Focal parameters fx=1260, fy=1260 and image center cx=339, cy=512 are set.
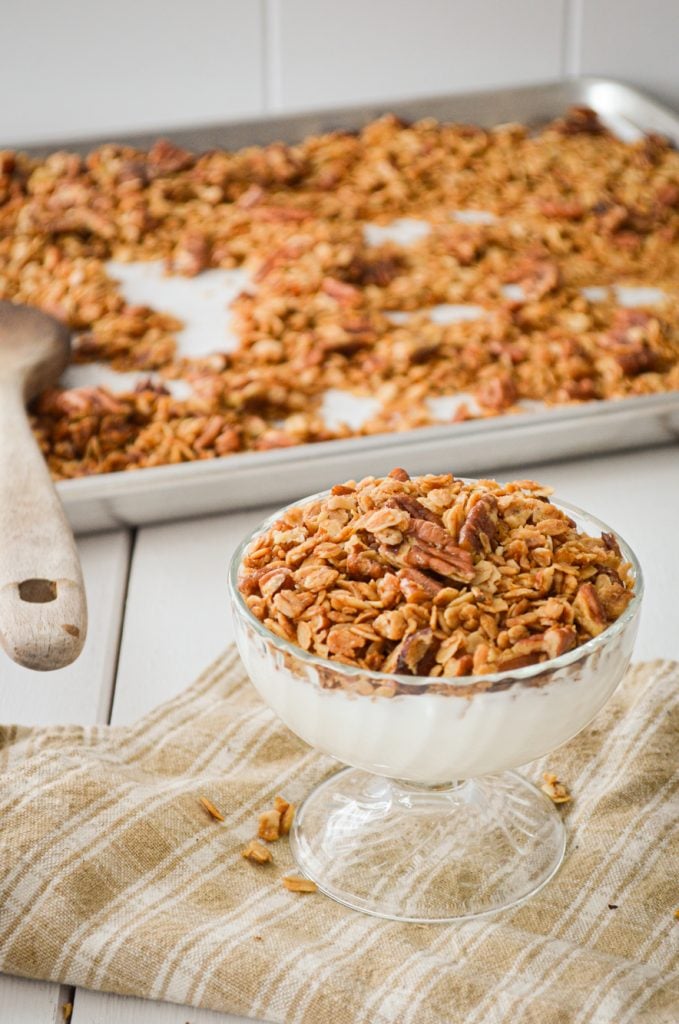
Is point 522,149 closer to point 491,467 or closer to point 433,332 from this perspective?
point 433,332

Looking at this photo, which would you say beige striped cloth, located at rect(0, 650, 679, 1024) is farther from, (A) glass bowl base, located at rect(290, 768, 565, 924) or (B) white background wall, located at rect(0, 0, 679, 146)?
(B) white background wall, located at rect(0, 0, 679, 146)

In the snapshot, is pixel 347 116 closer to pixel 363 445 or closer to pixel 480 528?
pixel 363 445

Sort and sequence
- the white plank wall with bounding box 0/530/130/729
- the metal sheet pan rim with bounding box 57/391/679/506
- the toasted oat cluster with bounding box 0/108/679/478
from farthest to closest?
1. the toasted oat cluster with bounding box 0/108/679/478
2. the metal sheet pan rim with bounding box 57/391/679/506
3. the white plank wall with bounding box 0/530/130/729

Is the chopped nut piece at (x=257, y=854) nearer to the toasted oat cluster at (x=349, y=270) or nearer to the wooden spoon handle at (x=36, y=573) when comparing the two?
the wooden spoon handle at (x=36, y=573)

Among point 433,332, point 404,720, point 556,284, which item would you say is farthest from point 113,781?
point 556,284

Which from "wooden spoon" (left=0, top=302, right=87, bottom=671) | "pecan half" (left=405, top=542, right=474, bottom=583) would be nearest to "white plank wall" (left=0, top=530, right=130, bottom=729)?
"wooden spoon" (left=0, top=302, right=87, bottom=671)

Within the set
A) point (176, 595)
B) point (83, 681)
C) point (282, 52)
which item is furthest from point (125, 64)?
point (83, 681)
